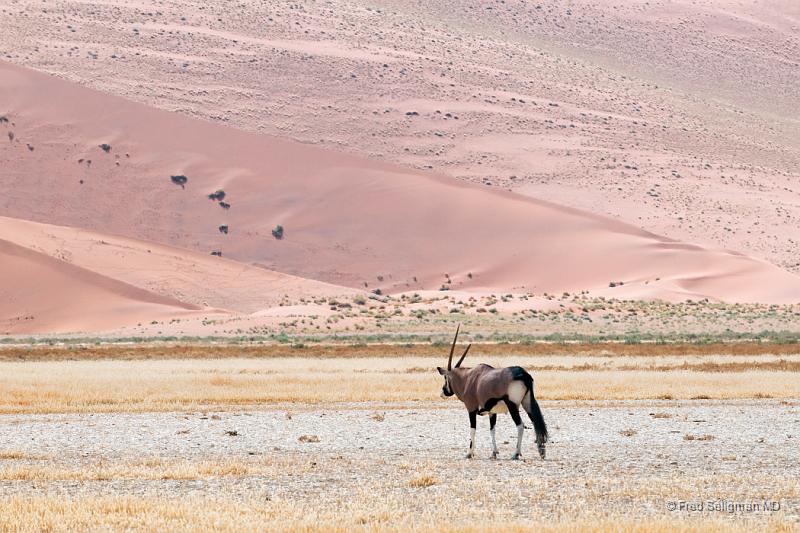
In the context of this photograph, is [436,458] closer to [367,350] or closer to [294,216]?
[367,350]

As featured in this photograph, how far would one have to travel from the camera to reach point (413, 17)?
525 feet

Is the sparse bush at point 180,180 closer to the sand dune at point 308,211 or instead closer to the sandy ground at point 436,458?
the sand dune at point 308,211

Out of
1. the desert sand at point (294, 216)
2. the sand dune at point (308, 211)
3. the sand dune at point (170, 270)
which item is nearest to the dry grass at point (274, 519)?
the sand dune at point (170, 270)

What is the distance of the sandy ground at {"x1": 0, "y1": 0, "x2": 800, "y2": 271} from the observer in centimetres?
11581

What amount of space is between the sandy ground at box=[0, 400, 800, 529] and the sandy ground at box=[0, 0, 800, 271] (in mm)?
84930

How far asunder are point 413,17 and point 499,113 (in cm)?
3632

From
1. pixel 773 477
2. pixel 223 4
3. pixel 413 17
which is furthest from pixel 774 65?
pixel 773 477

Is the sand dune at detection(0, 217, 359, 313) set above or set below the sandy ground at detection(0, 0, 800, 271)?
below

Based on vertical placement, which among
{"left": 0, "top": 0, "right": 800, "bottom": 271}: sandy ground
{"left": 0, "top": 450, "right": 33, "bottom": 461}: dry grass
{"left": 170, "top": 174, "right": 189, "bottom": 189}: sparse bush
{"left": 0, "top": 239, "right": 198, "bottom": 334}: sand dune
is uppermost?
{"left": 0, "top": 0, "right": 800, "bottom": 271}: sandy ground

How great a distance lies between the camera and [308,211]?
346 ft

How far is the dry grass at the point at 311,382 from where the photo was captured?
27453 mm

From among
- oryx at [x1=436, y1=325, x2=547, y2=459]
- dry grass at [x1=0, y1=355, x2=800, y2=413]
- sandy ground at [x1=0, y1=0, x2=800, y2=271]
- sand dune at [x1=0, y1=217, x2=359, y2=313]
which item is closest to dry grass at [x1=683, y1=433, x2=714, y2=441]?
oryx at [x1=436, y1=325, x2=547, y2=459]

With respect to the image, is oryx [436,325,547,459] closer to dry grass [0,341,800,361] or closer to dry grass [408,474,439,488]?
dry grass [408,474,439,488]

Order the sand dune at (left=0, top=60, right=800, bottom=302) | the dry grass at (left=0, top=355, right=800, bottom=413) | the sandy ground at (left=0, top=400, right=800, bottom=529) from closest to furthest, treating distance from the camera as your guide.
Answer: the sandy ground at (left=0, top=400, right=800, bottom=529)
the dry grass at (left=0, top=355, right=800, bottom=413)
the sand dune at (left=0, top=60, right=800, bottom=302)
